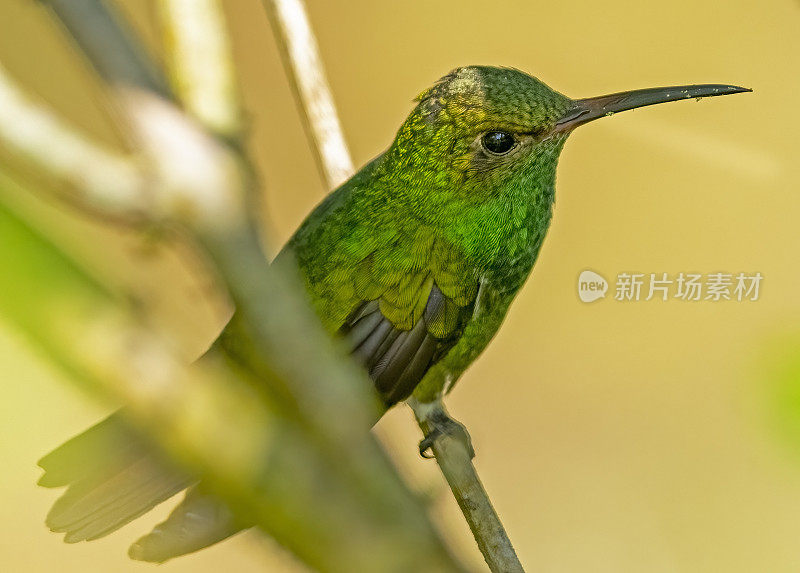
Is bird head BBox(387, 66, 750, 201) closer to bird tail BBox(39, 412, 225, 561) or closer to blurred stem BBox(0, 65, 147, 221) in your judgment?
bird tail BBox(39, 412, 225, 561)

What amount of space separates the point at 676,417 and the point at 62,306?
13.6ft

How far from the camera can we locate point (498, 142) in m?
1.92

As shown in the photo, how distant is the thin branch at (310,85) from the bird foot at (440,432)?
0.64 meters

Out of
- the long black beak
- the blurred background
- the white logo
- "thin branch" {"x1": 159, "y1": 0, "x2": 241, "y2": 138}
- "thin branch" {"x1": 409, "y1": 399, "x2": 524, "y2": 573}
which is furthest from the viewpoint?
the blurred background

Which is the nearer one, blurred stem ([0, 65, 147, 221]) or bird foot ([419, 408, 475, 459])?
blurred stem ([0, 65, 147, 221])

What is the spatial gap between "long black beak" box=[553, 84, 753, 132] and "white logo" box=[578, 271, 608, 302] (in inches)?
70.4

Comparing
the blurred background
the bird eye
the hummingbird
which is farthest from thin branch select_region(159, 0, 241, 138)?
the blurred background

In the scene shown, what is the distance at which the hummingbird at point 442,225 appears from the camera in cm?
188

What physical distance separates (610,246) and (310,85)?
2318 mm

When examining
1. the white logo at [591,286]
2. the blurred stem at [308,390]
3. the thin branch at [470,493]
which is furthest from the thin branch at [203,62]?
the white logo at [591,286]

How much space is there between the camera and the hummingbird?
188 centimetres

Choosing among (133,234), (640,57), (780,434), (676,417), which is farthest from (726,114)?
(133,234)

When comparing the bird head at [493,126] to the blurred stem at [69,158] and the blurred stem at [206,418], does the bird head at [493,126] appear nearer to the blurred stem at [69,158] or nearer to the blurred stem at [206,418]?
the blurred stem at [69,158]

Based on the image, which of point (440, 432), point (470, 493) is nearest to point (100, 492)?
point (470, 493)
